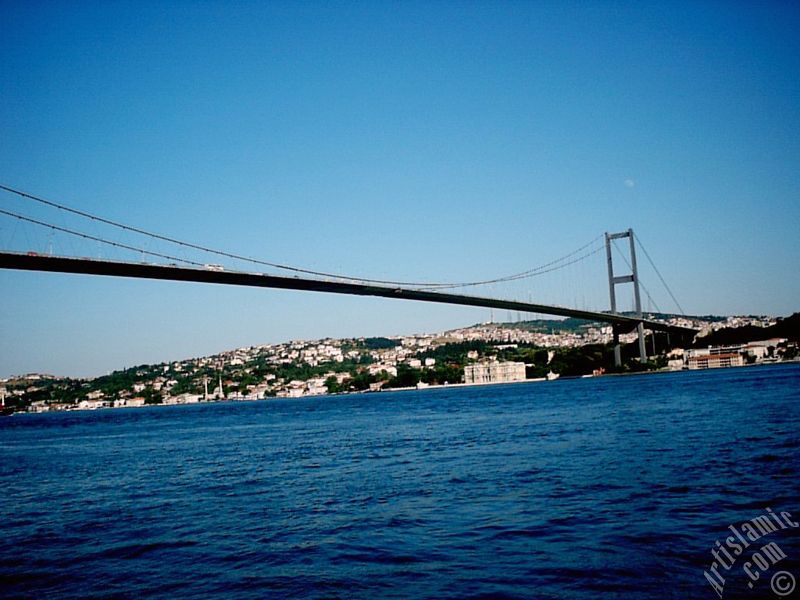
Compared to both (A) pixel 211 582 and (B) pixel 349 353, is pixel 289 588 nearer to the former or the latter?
(A) pixel 211 582

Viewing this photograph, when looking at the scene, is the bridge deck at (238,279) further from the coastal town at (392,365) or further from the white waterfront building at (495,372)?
the white waterfront building at (495,372)

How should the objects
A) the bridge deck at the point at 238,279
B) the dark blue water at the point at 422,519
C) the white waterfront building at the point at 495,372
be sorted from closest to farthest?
1. the dark blue water at the point at 422,519
2. the bridge deck at the point at 238,279
3. the white waterfront building at the point at 495,372

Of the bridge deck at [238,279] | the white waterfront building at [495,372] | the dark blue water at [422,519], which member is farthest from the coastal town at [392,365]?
the dark blue water at [422,519]

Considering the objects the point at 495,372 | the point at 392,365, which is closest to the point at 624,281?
the point at 495,372

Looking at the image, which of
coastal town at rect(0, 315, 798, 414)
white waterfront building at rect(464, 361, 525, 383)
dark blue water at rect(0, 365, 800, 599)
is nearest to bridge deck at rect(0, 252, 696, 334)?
dark blue water at rect(0, 365, 800, 599)

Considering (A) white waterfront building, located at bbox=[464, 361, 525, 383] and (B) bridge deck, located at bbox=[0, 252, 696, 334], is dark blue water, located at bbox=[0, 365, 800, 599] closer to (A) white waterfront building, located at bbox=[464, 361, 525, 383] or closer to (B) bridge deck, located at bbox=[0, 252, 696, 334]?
(B) bridge deck, located at bbox=[0, 252, 696, 334]

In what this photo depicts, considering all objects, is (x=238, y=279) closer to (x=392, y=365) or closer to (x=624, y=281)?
(x=624, y=281)

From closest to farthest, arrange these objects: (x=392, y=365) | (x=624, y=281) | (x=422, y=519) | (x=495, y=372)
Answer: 1. (x=422, y=519)
2. (x=624, y=281)
3. (x=495, y=372)
4. (x=392, y=365)

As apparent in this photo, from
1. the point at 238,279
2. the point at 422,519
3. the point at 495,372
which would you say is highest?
the point at 238,279
